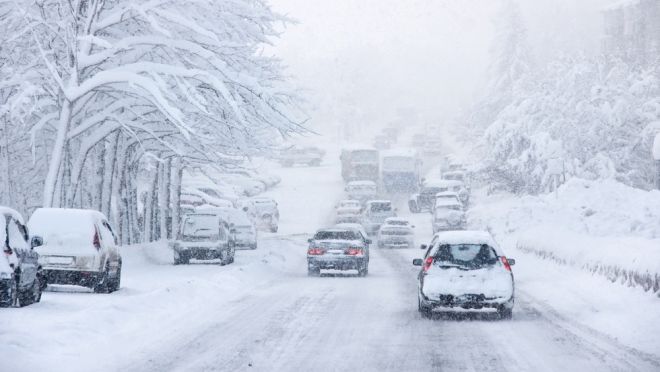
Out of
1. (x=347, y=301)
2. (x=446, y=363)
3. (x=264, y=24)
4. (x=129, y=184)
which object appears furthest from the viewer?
(x=129, y=184)

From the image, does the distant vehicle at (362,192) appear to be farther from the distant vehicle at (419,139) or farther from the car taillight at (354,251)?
the distant vehicle at (419,139)

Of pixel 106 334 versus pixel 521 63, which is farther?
pixel 521 63

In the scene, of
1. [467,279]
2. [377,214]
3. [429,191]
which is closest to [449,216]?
[377,214]

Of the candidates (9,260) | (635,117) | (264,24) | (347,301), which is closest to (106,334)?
(9,260)

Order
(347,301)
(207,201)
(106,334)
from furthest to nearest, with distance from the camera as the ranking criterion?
(207,201) → (347,301) → (106,334)

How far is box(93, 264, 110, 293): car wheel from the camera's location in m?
20.0

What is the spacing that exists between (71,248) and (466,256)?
7.92 m

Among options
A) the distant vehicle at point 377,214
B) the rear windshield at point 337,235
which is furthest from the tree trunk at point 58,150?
the distant vehicle at point 377,214

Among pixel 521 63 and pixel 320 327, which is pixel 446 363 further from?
pixel 521 63

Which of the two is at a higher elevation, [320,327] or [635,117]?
[635,117]

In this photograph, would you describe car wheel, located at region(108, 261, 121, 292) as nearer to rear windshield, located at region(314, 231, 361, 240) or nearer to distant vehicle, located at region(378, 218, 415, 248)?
rear windshield, located at region(314, 231, 361, 240)

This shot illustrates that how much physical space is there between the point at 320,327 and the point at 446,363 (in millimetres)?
4154

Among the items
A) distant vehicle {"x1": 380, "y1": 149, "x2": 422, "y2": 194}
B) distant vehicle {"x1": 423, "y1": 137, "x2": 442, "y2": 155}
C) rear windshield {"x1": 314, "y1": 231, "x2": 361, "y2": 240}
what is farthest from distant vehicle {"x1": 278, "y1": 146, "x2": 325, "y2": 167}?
rear windshield {"x1": 314, "y1": 231, "x2": 361, "y2": 240}

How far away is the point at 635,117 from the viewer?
58.8 meters
